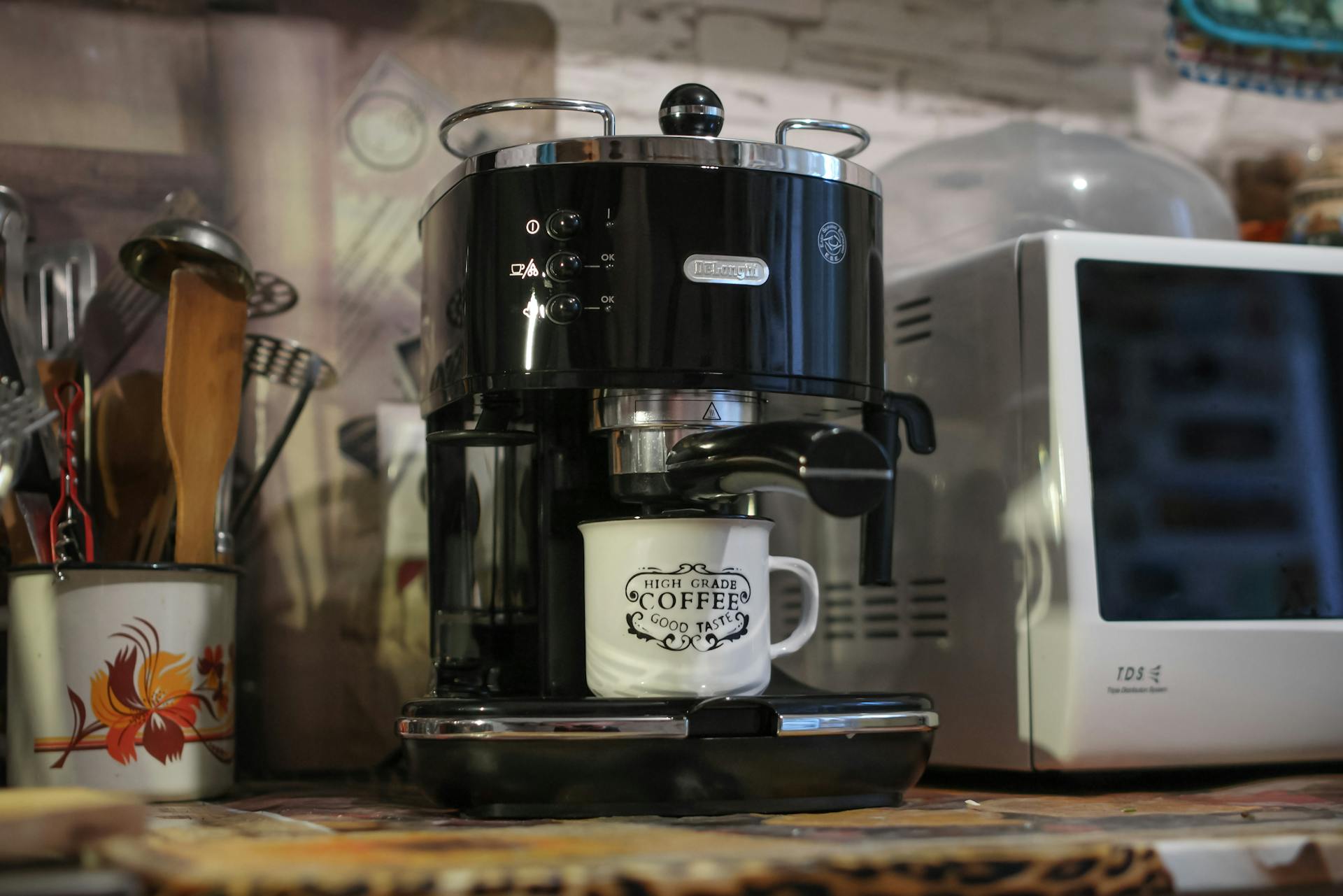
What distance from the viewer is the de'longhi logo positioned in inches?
27.4

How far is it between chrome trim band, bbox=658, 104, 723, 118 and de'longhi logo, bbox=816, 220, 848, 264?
9 centimetres

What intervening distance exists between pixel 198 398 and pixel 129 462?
0.35 ft

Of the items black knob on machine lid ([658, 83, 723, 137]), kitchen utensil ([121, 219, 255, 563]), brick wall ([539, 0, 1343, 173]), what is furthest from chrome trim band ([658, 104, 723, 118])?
brick wall ([539, 0, 1343, 173])

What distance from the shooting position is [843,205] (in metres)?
0.71

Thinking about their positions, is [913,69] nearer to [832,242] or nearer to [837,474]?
[832,242]

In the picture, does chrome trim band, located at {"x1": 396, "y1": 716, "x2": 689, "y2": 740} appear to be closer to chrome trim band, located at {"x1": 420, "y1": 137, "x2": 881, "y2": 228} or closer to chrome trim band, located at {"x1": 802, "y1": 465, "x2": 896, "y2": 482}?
chrome trim band, located at {"x1": 802, "y1": 465, "x2": 896, "y2": 482}

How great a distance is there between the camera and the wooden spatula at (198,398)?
792mm

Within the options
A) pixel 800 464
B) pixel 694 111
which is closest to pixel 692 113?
pixel 694 111

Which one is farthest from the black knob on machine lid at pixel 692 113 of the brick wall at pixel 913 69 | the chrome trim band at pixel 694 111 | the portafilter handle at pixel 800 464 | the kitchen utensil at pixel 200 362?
the brick wall at pixel 913 69

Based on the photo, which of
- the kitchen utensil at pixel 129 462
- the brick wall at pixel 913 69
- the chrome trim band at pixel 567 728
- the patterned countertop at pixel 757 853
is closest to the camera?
the patterned countertop at pixel 757 853

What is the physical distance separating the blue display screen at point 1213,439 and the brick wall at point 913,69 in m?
0.43

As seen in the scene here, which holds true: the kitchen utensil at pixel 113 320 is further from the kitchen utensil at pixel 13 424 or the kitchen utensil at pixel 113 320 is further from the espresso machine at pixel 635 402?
the espresso machine at pixel 635 402

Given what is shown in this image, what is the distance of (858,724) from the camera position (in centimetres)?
65

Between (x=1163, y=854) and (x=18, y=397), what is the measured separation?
2.15 ft
